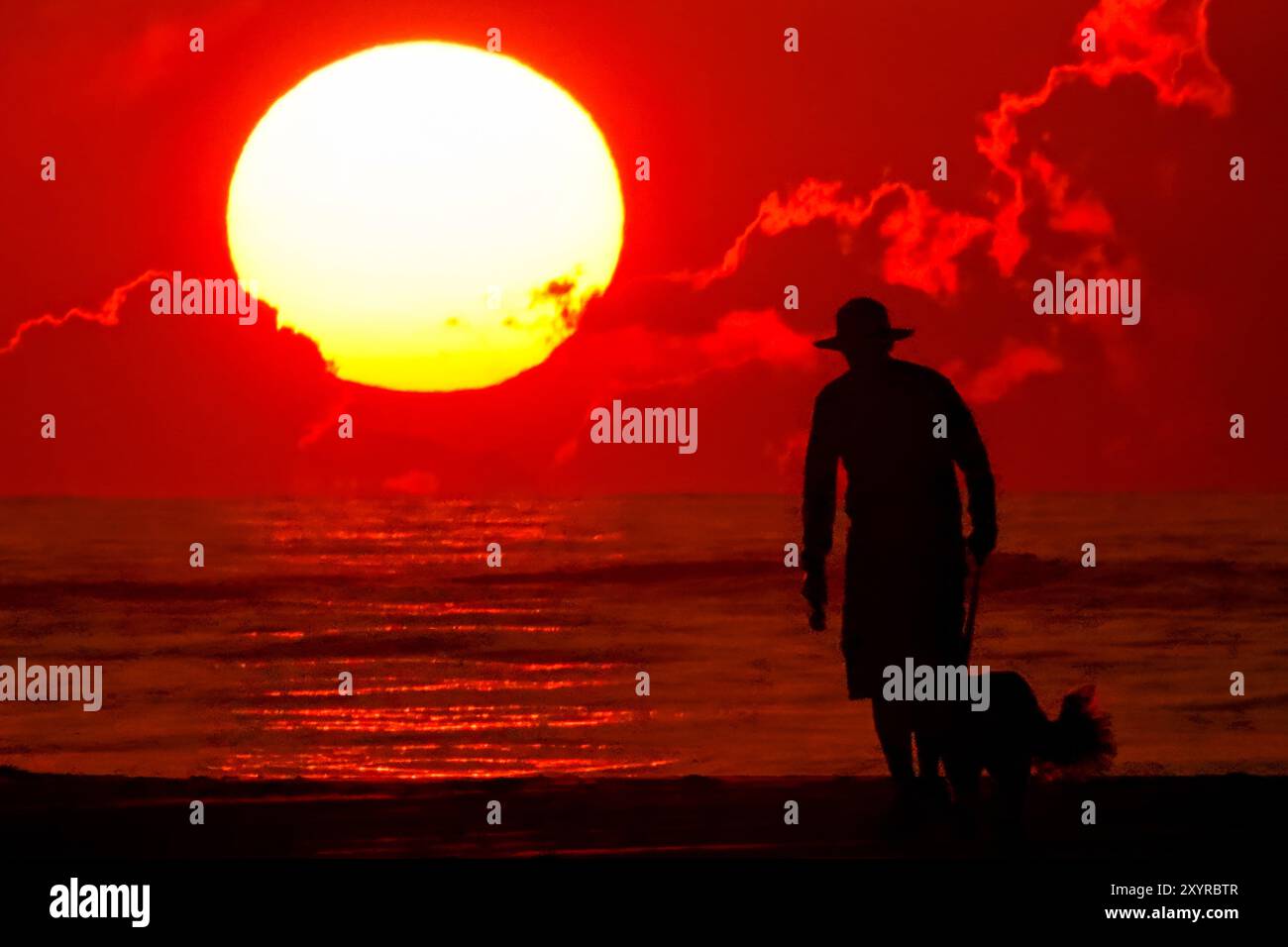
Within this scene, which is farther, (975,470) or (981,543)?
(975,470)

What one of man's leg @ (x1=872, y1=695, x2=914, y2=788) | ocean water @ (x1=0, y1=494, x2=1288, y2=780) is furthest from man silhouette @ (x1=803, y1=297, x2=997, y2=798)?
ocean water @ (x1=0, y1=494, x2=1288, y2=780)

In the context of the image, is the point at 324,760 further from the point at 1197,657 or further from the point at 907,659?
the point at 1197,657

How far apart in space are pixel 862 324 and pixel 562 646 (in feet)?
71.1

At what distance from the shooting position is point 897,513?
24.8 ft

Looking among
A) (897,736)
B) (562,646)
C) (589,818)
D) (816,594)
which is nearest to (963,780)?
(897,736)

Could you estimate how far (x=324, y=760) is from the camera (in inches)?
541

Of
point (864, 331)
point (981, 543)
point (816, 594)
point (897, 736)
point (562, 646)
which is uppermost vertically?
point (864, 331)

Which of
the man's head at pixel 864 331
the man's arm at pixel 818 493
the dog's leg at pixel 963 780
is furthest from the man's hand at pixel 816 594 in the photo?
the man's head at pixel 864 331

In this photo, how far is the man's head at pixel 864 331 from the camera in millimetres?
7574

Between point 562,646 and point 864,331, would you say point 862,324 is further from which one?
point 562,646

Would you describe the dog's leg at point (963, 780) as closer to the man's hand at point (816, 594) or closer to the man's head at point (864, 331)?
the man's hand at point (816, 594)

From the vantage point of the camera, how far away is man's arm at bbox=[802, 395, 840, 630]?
302 inches

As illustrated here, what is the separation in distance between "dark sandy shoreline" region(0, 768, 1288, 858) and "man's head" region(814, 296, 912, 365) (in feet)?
6.05
